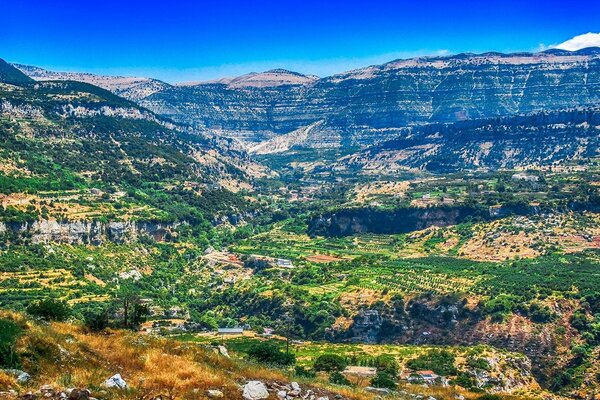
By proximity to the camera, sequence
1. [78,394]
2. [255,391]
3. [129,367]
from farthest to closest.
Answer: [129,367] < [255,391] < [78,394]

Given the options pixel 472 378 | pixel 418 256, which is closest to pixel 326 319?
pixel 472 378

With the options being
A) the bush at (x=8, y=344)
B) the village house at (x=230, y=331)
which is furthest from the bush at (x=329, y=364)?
the village house at (x=230, y=331)

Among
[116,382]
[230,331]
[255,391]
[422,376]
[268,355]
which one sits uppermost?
[116,382]

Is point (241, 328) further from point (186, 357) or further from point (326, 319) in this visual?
point (186, 357)

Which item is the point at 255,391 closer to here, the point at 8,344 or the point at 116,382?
the point at 116,382

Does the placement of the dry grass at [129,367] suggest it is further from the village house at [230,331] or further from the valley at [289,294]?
the village house at [230,331]

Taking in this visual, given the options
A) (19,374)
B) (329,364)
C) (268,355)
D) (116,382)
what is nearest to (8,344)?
(19,374)

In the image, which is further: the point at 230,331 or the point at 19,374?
the point at 230,331

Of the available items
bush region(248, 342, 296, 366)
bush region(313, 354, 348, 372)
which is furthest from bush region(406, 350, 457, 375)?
bush region(248, 342, 296, 366)
